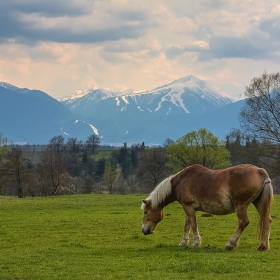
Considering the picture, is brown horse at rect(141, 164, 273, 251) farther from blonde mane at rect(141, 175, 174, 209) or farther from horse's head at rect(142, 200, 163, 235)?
horse's head at rect(142, 200, 163, 235)

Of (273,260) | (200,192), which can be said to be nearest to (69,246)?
(200,192)

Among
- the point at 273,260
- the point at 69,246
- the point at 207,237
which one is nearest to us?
the point at 273,260

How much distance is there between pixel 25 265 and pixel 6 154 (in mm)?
54401

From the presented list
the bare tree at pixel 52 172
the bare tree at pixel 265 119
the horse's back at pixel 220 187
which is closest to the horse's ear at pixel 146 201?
the horse's back at pixel 220 187

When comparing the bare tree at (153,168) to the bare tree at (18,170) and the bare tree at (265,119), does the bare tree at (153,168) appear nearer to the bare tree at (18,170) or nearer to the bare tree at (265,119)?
the bare tree at (18,170)

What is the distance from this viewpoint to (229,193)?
12477 millimetres

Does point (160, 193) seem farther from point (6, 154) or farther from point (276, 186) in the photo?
point (276, 186)

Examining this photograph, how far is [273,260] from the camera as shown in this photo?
11.1 meters

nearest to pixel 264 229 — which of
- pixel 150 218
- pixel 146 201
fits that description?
pixel 150 218

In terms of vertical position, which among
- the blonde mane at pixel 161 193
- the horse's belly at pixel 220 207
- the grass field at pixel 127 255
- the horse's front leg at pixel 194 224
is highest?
the blonde mane at pixel 161 193

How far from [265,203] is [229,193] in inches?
41.7

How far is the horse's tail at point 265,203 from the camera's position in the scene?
40.5 ft

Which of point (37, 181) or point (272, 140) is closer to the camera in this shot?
point (272, 140)

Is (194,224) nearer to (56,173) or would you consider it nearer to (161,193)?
(161,193)
